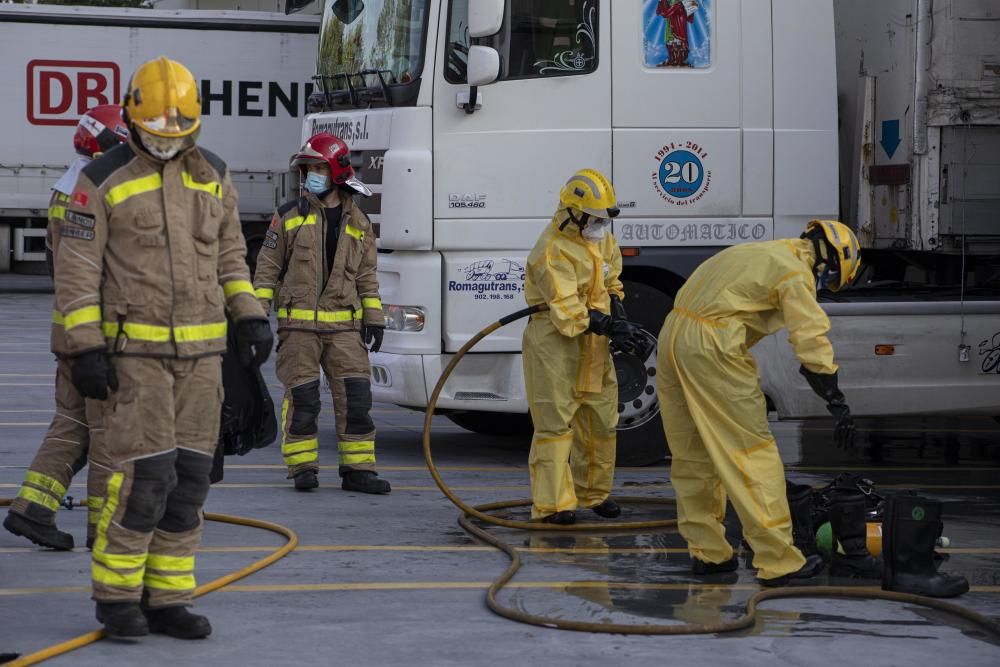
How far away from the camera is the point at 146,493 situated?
18.0ft

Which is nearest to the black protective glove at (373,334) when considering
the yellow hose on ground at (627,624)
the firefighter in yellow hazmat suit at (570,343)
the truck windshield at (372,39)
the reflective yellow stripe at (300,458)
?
the reflective yellow stripe at (300,458)

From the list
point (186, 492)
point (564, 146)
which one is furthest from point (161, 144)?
point (564, 146)

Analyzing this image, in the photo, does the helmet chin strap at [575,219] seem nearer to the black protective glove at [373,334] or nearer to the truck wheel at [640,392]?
the black protective glove at [373,334]

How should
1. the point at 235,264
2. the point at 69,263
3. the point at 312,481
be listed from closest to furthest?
the point at 69,263, the point at 235,264, the point at 312,481

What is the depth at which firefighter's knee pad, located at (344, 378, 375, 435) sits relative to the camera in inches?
352

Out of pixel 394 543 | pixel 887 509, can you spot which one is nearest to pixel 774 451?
pixel 887 509

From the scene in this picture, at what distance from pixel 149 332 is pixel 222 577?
60.5 inches

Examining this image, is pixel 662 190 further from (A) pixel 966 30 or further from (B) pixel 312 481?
(B) pixel 312 481

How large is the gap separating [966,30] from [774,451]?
3.85 meters

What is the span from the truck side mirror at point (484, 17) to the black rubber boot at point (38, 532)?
368 centimetres

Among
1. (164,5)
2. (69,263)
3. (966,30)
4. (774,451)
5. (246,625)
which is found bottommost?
(246,625)

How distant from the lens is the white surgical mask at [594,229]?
796 centimetres

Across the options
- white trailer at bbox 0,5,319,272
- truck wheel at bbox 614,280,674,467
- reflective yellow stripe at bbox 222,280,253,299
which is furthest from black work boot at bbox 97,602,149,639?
white trailer at bbox 0,5,319,272

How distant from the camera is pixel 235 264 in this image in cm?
590
